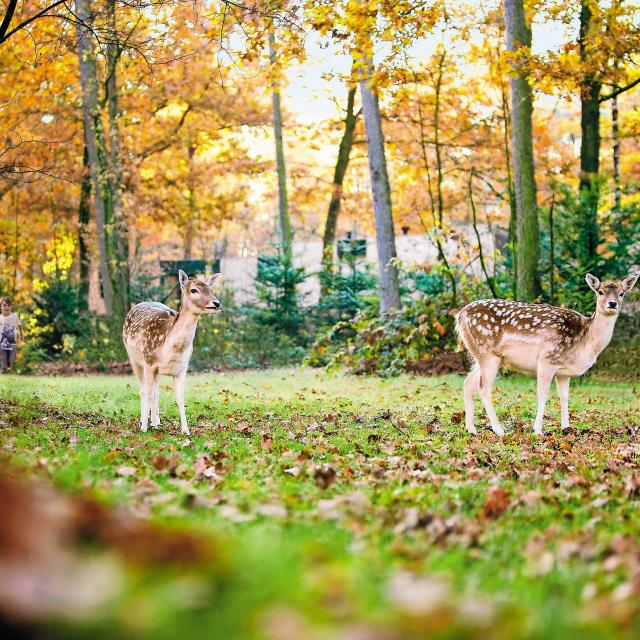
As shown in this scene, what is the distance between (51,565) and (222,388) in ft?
54.9

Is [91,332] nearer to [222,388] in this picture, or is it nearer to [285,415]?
[222,388]

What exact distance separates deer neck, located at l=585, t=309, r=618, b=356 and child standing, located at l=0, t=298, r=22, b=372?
13154mm

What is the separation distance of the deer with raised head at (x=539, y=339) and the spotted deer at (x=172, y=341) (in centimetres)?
306

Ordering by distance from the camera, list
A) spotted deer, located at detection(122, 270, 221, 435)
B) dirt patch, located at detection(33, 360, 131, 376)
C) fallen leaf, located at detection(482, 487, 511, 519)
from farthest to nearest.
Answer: dirt patch, located at detection(33, 360, 131, 376) → spotted deer, located at detection(122, 270, 221, 435) → fallen leaf, located at detection(482, 487, 511, 519)

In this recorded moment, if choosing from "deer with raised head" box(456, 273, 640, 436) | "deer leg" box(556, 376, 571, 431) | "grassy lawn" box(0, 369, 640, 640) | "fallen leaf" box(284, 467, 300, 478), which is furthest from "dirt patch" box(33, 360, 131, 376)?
"fallen leaf" box(284, 467, 300, 478)

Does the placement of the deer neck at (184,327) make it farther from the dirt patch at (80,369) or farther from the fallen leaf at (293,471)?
the dirt patch at (80,369)

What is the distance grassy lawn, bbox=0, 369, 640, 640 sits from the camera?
229cm

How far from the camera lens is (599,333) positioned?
1154 centimetres

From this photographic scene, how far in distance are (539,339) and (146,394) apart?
4.50 metres

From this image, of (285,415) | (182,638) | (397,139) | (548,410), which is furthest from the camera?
(397,139)

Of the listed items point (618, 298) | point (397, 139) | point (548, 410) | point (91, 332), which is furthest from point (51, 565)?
point (397, 139)

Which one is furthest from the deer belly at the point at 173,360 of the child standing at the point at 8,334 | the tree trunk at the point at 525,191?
the child standing at the point at 8,334

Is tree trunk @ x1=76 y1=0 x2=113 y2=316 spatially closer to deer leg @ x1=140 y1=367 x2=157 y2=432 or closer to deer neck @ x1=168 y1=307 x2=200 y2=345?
deer leg @ x1=140 y1=367 x2=157 y2=432

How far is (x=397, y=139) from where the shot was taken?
111ft
